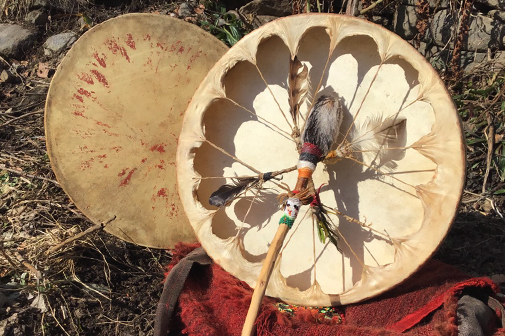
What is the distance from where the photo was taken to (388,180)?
5.64ft

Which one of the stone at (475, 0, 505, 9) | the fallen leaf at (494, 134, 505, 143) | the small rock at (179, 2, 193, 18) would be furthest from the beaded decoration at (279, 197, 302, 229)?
the small rock at (179, 2, 193, 18)

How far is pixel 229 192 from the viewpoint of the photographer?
5.89ft

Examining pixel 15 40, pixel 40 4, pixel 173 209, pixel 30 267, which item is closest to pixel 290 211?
pixel 173 209

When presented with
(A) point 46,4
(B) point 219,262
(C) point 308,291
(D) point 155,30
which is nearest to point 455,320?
(C) point 308,291

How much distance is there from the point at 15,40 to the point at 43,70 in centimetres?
32

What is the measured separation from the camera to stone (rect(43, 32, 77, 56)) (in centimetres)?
332

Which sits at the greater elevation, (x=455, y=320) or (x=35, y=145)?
(x=455, y=320)

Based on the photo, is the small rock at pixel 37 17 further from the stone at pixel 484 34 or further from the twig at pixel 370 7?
the stone at pixel 484 34

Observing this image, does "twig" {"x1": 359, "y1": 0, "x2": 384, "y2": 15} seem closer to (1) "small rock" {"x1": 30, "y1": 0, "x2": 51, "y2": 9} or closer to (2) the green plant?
(2) the green plant

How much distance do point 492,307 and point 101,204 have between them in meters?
1.56

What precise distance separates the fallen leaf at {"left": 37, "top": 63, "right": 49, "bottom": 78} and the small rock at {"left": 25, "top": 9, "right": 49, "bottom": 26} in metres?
0.39

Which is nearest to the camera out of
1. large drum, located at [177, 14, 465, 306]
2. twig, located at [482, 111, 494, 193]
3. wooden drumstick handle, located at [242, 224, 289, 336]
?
wooden drumstick handle, located at [242, 224, 289, 336]

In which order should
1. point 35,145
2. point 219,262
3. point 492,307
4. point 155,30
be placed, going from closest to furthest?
point 492,307 → point 219,262 → point 155,30 → point 35,145

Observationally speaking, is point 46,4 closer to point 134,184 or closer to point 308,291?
→ point 134,184
